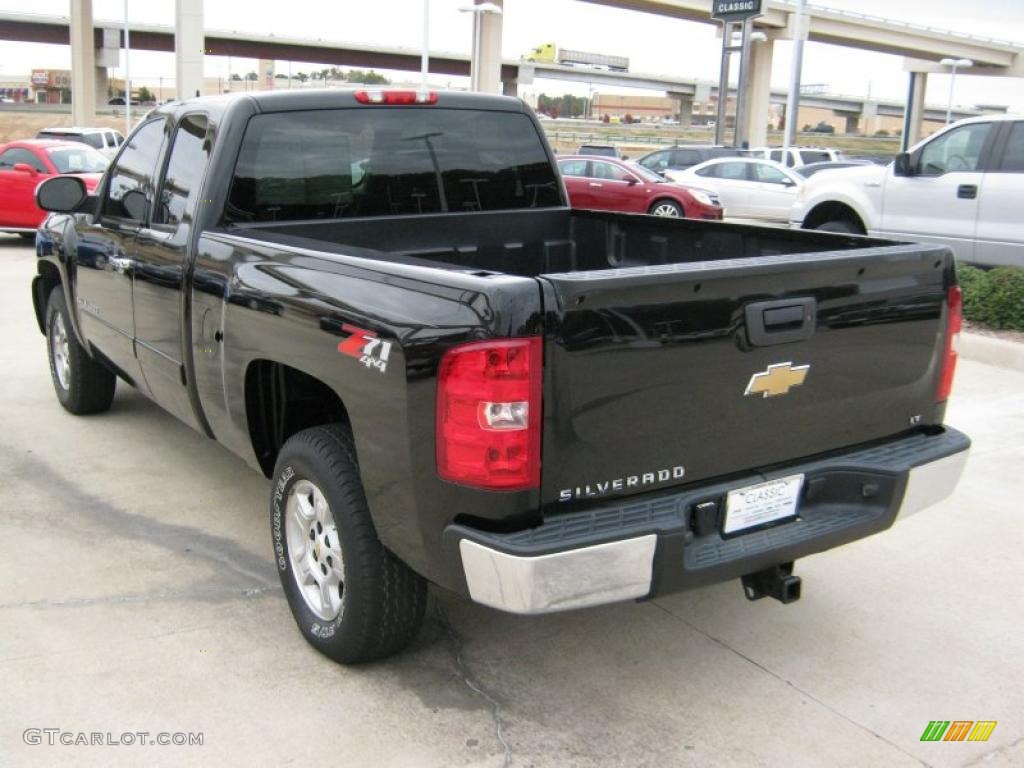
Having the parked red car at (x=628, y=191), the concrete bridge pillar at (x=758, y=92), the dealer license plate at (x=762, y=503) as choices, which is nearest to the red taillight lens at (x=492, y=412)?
the dealer license plate at (x=762, y=503)

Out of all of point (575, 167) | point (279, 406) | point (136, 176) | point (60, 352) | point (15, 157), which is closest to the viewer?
point (279, 406)

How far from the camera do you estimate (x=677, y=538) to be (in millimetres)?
2928

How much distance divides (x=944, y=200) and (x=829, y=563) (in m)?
7.03

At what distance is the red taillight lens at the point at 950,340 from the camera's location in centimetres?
370

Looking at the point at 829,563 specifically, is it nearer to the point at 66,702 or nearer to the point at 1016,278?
the point at 66,702

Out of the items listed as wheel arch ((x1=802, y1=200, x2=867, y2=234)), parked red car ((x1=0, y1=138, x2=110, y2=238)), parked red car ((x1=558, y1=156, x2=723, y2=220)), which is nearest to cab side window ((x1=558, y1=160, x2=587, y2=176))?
parked red car ((x1=558, y1=156, x2=723, y2=220))

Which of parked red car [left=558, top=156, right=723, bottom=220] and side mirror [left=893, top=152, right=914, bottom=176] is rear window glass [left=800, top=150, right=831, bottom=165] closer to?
parked red car [left=558, top=156, right=723, bottom=220]

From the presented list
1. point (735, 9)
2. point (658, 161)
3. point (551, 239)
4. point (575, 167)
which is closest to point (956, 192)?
point (551, 239)

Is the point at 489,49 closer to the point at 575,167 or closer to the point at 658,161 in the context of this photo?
the point at 658,161

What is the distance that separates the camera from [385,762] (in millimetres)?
3068

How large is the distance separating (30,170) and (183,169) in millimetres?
12582

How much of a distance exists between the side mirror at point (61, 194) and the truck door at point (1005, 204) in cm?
823

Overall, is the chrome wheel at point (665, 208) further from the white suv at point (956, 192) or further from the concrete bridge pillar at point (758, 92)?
the concrete bridge pillar at point (758, 92)

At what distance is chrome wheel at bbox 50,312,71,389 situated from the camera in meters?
6.46
